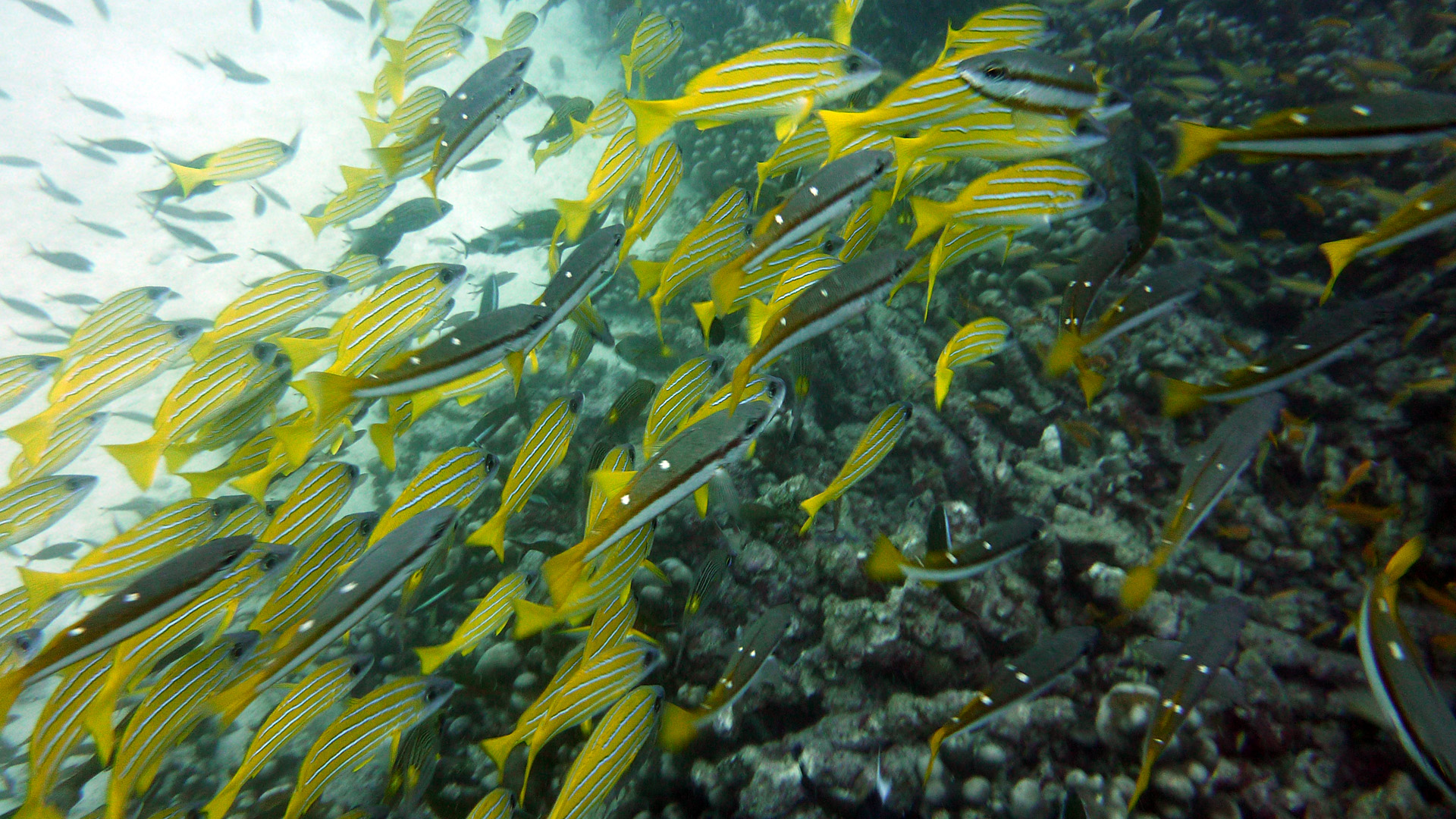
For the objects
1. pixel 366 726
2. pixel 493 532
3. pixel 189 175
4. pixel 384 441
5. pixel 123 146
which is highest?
pixel 123 146

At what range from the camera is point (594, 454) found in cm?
333

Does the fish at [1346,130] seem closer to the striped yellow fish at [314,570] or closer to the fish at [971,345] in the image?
the fish at [971,345]

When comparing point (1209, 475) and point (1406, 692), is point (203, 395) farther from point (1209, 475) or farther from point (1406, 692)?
point (1406, 692)

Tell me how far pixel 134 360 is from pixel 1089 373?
6086 millimetres

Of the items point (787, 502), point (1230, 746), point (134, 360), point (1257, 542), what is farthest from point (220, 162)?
point (1257, 542)

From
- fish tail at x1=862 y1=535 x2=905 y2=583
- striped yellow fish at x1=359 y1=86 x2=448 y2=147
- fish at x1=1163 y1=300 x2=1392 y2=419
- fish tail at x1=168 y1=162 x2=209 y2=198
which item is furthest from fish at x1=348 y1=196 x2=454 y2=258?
fish at x1=1163 y1=300 x2=1392 y2=419

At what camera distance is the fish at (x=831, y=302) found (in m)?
2.11

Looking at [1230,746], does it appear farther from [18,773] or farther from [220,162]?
[220,162]

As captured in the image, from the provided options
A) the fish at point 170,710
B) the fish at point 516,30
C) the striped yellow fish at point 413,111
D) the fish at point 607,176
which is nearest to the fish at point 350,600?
the fish at point 170,710

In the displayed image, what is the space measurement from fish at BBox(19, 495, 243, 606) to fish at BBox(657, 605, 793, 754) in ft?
9.04

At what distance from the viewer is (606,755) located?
2197 millimetres

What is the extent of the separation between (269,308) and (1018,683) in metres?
5.13

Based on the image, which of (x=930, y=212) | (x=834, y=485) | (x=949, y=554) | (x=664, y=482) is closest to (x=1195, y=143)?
(x=930, y=212)

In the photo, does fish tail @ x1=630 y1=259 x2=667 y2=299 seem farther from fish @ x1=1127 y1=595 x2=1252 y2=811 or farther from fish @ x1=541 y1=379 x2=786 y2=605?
fish @ x1=1127 y1=595 x2=1252 y2=811
